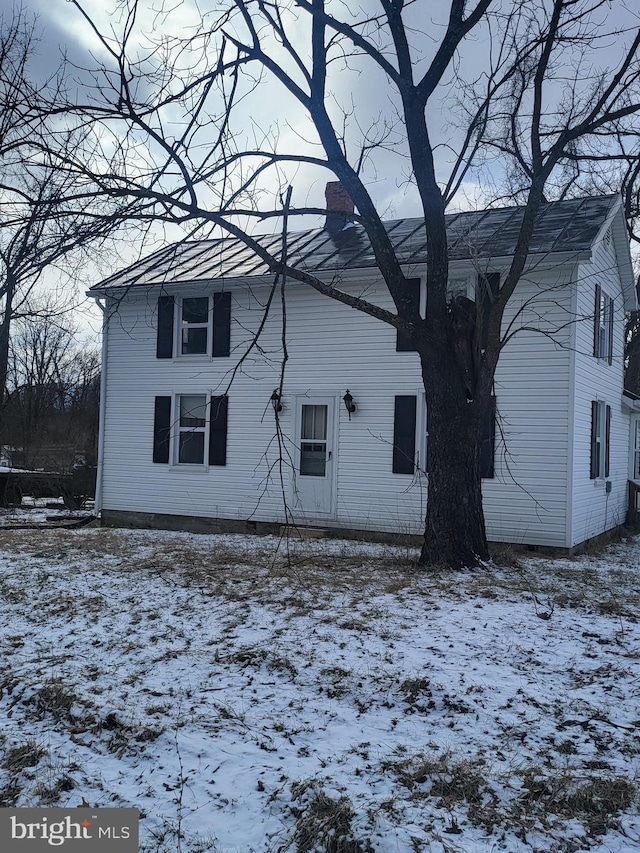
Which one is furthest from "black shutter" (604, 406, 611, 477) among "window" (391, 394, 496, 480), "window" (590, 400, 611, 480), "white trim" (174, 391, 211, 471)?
"white trim" (174, 391, 211, 471)

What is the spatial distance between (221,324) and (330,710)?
10.0m

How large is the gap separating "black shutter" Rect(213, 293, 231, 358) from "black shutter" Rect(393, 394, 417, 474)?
11.9ft

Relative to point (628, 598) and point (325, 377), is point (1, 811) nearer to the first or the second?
point (628, 598)

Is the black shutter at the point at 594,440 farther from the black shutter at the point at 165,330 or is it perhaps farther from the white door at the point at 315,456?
the black shutter at the point at 165,330

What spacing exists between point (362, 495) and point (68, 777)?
29.2 feet

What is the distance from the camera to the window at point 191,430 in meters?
13.7

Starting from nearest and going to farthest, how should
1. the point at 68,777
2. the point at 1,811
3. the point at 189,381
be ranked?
1. the point at 1,811
2. the point at 68,777
3. the point at 189,381

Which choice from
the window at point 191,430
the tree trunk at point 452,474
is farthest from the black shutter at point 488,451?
the window at point 191,430

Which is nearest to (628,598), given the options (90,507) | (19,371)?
(90,507)

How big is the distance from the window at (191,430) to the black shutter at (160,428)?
0.24 m

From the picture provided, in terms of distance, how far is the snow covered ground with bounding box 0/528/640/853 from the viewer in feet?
10.2

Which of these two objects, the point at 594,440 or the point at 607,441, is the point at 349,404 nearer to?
the point at 594,440

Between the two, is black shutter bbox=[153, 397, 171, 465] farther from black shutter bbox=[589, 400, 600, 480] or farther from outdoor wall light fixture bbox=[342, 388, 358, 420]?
black shutter bbox=[589, 400, 600, 480]

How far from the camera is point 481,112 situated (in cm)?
893
